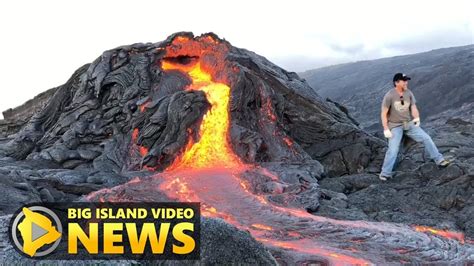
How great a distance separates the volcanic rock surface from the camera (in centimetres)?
898

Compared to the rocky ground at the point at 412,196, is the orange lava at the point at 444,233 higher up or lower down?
lower down

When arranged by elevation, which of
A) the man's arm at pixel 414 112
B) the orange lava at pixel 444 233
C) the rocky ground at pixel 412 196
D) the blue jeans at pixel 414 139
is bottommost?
the orange lava at pixel 444 233

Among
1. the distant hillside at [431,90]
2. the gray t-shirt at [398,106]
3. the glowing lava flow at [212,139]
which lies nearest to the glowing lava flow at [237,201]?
the glowing lava flow at [212,139]

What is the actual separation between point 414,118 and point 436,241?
4354mm

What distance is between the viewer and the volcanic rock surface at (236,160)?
898 cm

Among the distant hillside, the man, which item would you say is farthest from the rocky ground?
the distant hillside

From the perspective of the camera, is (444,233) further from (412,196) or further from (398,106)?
(398,106)

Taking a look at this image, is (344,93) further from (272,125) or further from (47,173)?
(47,173)

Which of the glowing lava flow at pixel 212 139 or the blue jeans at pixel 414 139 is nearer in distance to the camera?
the blue jeans at pixel 414 139

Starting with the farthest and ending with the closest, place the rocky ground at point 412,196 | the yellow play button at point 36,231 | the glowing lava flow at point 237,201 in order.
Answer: the rocky ground at point 412,196
the glowing lava flow at point 237,201
the yellow play button at point 36,231

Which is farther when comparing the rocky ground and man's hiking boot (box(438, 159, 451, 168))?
man's hiking boot (box(438, 159, 451, 168))

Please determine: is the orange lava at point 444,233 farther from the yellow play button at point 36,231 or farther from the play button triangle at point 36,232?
the play button triangle at point 36,232

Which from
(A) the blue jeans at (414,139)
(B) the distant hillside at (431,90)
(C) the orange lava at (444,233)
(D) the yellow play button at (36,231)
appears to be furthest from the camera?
(B) the distant hillside at (431,90)

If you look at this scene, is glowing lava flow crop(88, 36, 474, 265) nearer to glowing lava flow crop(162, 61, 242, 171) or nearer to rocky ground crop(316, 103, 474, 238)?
glowing lava flow crop(162, 61, 242, 171)
